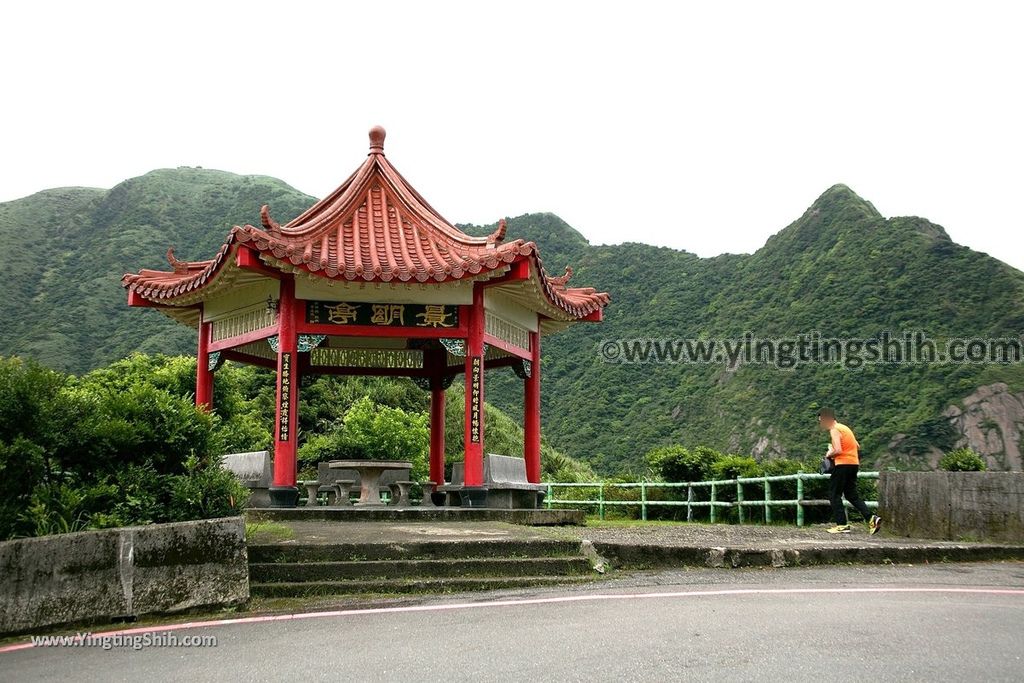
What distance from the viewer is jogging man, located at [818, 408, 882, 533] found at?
34.8 ft

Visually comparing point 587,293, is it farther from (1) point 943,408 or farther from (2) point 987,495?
(1) point 943,408

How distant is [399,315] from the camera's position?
1244 cm

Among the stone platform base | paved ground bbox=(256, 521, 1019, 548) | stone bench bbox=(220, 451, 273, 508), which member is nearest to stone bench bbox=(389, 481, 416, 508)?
stone bench bbox=(220, 451, 273, 508)

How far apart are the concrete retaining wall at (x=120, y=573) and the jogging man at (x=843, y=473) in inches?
271

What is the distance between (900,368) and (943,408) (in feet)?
13.1

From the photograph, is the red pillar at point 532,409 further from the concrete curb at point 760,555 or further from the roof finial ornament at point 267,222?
the concrete curb at point 760,555

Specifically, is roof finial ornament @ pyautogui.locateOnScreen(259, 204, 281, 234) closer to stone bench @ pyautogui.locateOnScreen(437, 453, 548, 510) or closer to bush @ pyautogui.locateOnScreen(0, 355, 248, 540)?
bush @ pyautogui.locateOnScreen(0, 355, 248, 540)

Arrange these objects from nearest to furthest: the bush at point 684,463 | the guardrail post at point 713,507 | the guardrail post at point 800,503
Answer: the guardrail post at point 800,503 < the guardrail post at point 713,507 < the bush at point 684,463

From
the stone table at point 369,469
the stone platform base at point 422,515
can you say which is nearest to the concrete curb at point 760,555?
the stone platform base at point 422,515

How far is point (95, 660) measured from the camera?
17.5ft

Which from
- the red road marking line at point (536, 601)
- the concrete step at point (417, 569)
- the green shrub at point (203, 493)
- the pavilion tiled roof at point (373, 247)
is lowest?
the red road marking line at point (536, 601)

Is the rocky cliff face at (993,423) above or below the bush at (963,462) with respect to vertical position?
above

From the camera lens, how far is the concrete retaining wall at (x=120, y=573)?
6199mm

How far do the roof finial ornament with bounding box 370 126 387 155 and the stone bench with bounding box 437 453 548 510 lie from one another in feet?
17.1
